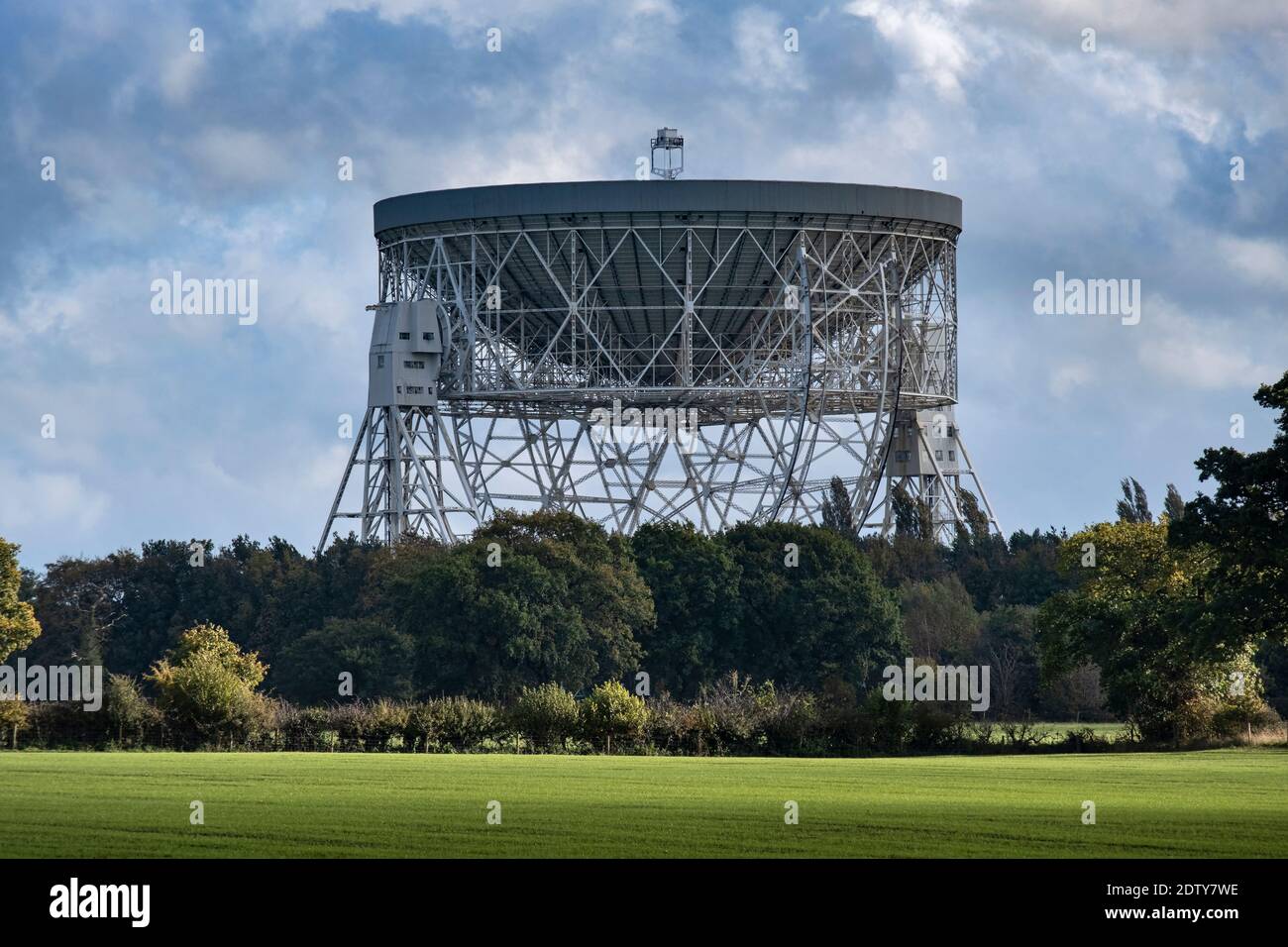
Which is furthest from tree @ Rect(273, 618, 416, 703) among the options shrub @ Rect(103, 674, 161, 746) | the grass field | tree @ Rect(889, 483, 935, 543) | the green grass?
the grass field

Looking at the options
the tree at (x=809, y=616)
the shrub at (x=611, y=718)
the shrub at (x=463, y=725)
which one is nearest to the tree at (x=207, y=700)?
the shrub at (x=463, y=725)

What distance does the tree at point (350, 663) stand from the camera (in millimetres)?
87062

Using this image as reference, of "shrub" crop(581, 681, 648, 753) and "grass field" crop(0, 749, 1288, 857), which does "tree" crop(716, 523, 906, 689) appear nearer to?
"shrub" crop(581, 681, 648, 753)

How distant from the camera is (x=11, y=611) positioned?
83250 millimetres

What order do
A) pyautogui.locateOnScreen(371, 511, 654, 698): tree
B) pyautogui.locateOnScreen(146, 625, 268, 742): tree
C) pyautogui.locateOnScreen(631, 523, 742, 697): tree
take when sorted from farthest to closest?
pyautogui.locateOnScreen(631, 523, 742, 697): tree
pyautogui.locateOnScreen(371, 511, 654, 698): tree
pyautogui.locateOnScreen(146, 625, 268, 742): tree

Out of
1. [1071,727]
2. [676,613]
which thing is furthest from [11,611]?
[1071,727]

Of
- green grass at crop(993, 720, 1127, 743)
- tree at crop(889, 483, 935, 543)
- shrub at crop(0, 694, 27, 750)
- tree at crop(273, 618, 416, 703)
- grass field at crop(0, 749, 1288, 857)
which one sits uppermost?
tree at crop(889, 483, 935, 543)

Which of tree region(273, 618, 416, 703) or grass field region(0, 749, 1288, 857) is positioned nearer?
grass field region(0, 749, 1288, 857)

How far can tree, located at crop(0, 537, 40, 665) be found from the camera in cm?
8131

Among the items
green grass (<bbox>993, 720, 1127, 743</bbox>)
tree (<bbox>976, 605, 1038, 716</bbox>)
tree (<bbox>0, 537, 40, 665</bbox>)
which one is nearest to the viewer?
green grass (<bbox>993, 720, 1127, 743</bbox>)

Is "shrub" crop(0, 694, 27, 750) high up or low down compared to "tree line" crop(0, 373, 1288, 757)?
down

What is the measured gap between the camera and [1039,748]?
67.6 metres

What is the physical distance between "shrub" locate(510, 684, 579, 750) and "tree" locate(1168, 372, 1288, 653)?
1766 cm
